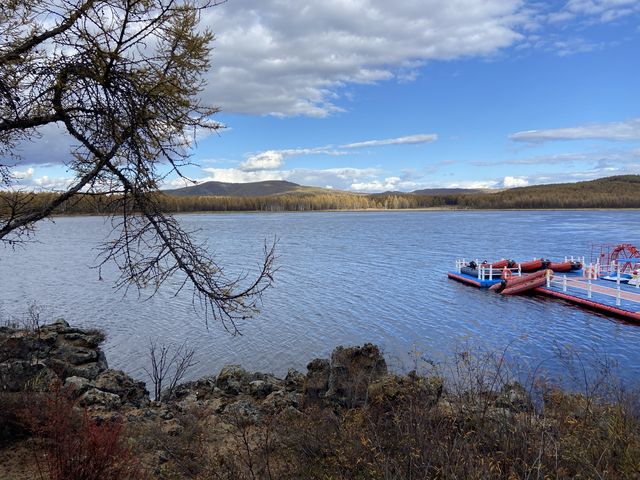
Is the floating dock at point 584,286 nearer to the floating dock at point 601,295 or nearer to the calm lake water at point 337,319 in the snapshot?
Answer: the floating dock at point 601,295

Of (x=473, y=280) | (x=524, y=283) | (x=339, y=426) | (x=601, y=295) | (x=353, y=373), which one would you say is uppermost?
(x=339, y=426)

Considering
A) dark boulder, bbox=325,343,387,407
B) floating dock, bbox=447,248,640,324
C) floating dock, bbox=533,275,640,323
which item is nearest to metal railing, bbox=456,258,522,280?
floating dock, bbox=447,248,640,324

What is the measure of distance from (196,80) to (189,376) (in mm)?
13597

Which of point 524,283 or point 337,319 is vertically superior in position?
point 524,283

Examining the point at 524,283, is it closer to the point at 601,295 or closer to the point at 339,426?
the point at 601,295

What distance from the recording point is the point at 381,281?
35.4m

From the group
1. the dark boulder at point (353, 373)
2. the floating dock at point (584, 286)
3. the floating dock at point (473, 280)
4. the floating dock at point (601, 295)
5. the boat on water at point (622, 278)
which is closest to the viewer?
the dark boulder at point (353, 373)

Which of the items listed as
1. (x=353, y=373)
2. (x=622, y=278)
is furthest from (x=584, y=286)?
(x=353, y=373)

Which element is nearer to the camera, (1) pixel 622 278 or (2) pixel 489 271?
(1) pixel 622 278

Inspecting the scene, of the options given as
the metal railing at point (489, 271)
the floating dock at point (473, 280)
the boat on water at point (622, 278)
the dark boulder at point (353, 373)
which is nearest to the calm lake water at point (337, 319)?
the floating dock at point (473, 280)

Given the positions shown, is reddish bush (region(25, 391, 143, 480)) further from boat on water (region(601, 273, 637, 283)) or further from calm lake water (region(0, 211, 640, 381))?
boat on water (region(601, 273, 637, 283))

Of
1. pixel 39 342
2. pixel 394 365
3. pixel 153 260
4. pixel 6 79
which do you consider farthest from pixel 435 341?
pixel 6 79

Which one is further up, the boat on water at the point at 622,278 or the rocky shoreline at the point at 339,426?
the rocky shoreline at the point at 339,426

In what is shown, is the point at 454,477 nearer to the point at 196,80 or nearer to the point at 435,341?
the point at 196,80
